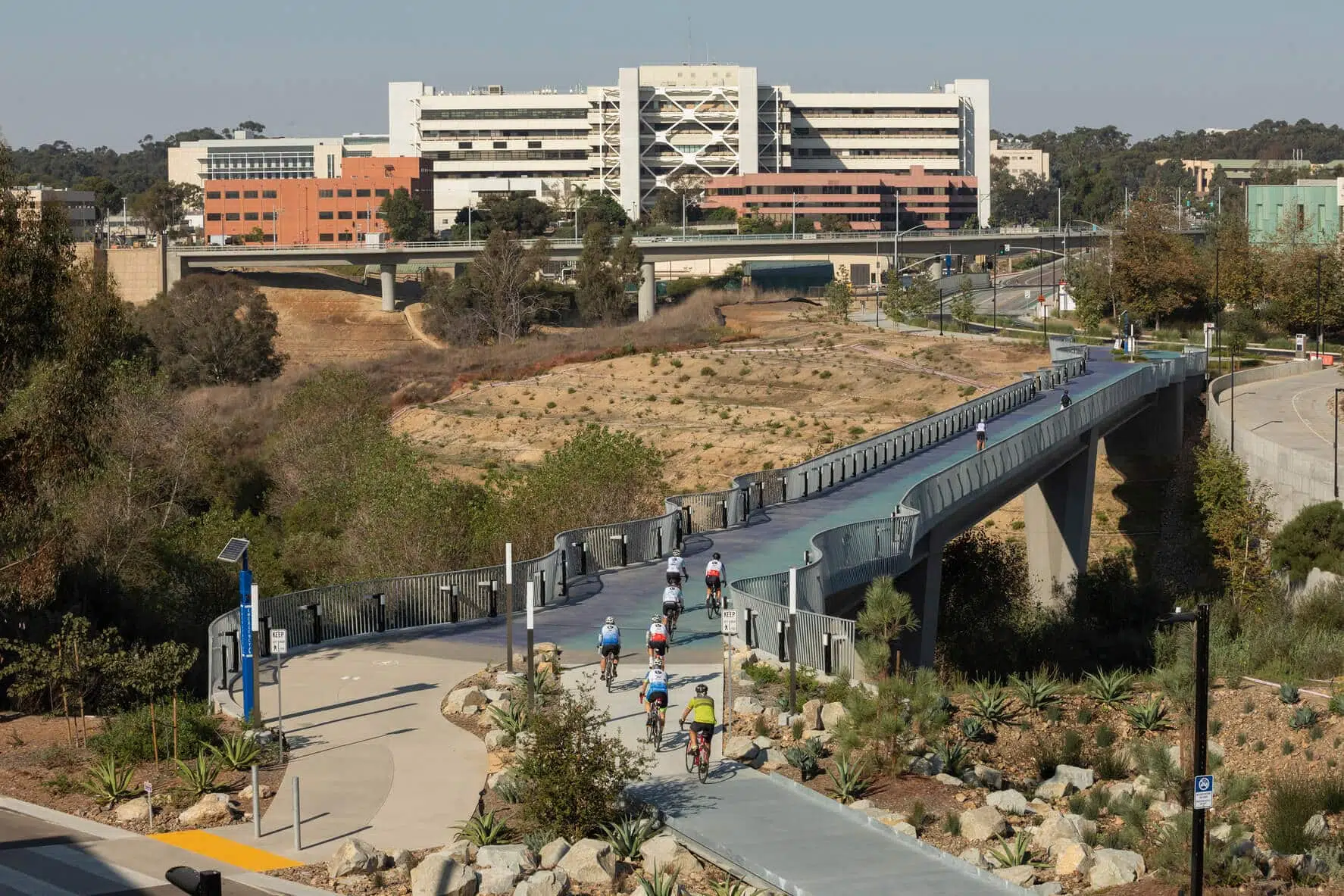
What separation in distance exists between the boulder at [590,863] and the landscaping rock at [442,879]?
108 cm

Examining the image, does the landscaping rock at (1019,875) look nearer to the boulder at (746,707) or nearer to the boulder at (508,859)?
the boulder at (508,859)

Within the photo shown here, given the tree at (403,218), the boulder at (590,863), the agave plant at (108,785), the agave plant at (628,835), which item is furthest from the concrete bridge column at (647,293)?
the boulder at (590,863)

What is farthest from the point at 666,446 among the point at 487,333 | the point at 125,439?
the point at 487,333

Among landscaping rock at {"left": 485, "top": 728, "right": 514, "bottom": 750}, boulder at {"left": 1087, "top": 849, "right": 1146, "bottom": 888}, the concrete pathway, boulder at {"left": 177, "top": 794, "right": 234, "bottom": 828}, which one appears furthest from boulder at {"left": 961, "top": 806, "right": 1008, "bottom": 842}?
boulder at {"left": 177, "top": 794, "right": 234, "bottom": 828}

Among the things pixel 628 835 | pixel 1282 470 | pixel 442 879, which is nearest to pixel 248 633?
pixel 442 879

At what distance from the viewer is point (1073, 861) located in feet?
59.8

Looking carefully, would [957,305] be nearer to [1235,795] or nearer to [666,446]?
[666,446]

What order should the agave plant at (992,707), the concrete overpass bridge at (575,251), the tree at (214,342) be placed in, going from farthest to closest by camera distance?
the concrete overpass bridge at (575,251) < the tree at (214,342) < the agave plant at (992,707)

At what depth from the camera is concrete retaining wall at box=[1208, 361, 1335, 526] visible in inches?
2099

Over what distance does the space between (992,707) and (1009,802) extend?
14.0 feet

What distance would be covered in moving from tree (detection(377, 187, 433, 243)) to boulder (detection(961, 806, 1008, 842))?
16114cm

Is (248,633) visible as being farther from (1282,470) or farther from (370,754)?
(1282,470)

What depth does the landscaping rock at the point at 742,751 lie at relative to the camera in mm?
21688

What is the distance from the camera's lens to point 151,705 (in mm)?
22422
